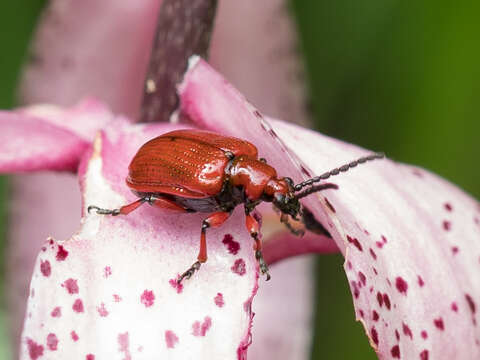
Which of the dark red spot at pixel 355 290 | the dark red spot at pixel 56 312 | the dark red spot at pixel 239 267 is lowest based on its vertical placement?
the dark red spot at pixel 56 312

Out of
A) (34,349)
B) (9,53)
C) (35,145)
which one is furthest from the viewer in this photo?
(9,53)

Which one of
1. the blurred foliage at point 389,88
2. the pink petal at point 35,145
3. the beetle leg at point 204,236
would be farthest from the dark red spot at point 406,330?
the blurred foliage at point 389,88

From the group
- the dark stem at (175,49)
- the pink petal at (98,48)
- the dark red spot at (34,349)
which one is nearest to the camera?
the dark red spot at (34,349)

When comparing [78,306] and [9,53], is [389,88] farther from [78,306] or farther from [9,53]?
[78,306]

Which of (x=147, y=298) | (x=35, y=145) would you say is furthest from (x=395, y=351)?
(x=35, y=145)

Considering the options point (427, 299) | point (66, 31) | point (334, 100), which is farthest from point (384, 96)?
point (427, 299)

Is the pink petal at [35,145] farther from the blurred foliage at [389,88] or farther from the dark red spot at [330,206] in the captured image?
the blurred foliage at [389,88]

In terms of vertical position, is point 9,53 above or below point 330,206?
below

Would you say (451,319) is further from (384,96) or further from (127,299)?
(384,96)
